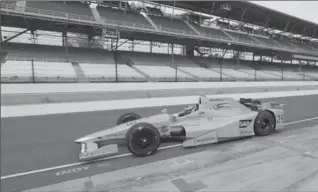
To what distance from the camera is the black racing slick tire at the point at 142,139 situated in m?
3.13

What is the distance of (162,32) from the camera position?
15.6m

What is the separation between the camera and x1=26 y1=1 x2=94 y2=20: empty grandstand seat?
13.5m

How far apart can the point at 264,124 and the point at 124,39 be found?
689 inches

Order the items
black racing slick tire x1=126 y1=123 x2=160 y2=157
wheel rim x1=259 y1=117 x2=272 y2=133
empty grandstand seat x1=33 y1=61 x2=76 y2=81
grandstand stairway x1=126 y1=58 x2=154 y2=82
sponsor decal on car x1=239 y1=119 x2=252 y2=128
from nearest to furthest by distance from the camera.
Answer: black racing slick tire x1=126 y1=123 x2=160 y2=157 → sponsor decal on car x1=239 y1=119 x2=252 y2=128 → wheel rim x1=259 y1=117 x2=272 y2=133 → empty grandstand seat x1=33 y1=61 x2=76 y2=81 → grandstand stairway x1=126 y1=58 x2=154 y2=82

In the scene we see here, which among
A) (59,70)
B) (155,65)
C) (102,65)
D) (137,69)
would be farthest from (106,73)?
(155,65)

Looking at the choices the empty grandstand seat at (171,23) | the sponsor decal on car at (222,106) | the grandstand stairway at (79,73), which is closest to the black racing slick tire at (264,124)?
the sponsor decal on car at (222,106)

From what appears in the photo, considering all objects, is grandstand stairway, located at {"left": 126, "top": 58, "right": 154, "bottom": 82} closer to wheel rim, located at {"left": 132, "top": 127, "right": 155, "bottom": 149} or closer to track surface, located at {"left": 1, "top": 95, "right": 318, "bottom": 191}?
track surface, located at {"left": 1, "top": 95, "right": 318, "bottom": 191}

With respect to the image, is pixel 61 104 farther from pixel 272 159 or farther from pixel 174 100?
pixel 272 159

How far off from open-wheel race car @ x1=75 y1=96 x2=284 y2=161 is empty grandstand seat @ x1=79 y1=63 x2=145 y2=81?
28.4ft

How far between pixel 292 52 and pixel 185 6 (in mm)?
16779

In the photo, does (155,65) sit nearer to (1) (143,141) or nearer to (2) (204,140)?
(2) (204,140)

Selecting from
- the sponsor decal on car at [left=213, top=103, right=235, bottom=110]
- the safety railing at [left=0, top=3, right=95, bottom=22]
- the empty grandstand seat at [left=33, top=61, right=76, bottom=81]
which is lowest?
the sponsor decal on car at [left=213, top=103, right=235, bottom=110]

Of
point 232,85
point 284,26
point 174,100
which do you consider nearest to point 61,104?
point 174,100

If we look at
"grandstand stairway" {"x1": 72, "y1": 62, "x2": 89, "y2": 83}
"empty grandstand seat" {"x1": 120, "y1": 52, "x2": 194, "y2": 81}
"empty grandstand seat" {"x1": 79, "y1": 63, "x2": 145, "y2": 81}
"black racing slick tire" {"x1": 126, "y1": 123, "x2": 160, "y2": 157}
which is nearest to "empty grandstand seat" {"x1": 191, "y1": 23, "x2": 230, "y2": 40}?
"empty grandstand seat" {"x1": 120, "y1": 52, "x2": 194, "y2": 81}
